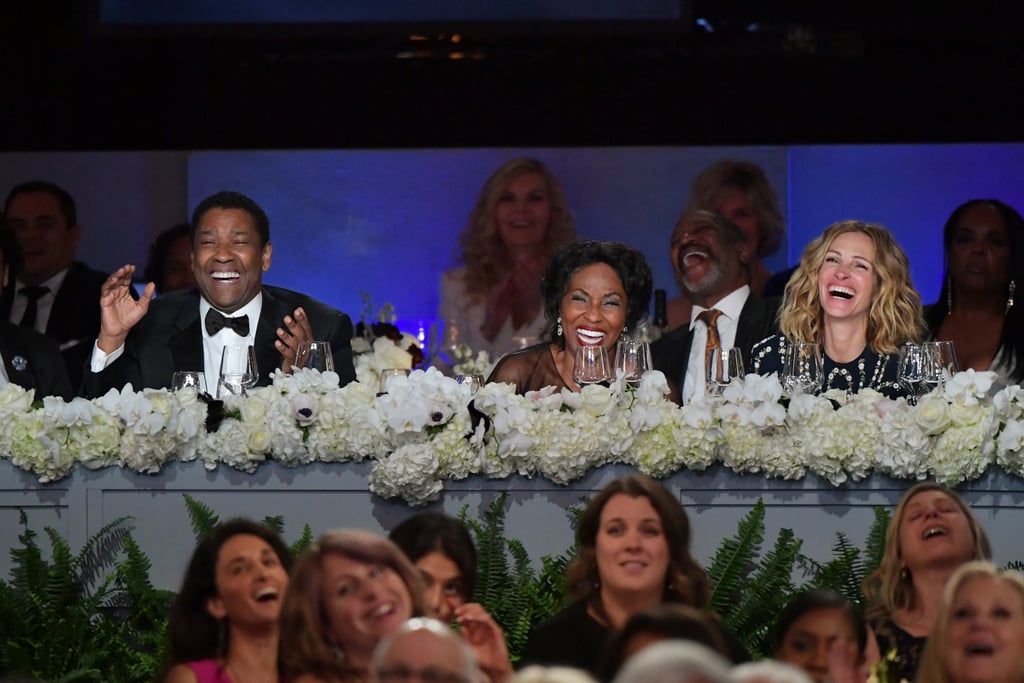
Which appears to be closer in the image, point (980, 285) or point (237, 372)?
point (237, 372)

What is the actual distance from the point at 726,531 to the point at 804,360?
601 mm

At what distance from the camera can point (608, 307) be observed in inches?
215

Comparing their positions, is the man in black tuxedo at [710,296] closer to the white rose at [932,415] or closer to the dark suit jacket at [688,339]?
the dark suit jacket at [688,339]

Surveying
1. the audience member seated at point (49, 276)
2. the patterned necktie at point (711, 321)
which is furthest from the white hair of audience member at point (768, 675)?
the audience member seated at point (49, 276)

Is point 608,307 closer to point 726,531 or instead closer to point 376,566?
point 726,531

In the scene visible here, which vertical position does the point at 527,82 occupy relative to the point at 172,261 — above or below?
above

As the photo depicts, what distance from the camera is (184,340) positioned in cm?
579

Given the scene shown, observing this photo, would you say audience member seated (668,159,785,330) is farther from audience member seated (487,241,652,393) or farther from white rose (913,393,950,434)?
white rose (913,393,950,434)

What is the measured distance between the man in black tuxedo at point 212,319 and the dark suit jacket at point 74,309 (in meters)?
1.74

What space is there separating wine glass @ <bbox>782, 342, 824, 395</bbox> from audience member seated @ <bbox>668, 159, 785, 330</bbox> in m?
3.13

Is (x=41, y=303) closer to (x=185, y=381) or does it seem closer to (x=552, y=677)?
(x=185, y=381)

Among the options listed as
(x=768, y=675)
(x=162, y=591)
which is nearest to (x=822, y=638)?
(x=768, y=675)

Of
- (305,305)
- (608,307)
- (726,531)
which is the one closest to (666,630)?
(726,531)

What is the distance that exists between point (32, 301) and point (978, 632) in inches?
218
